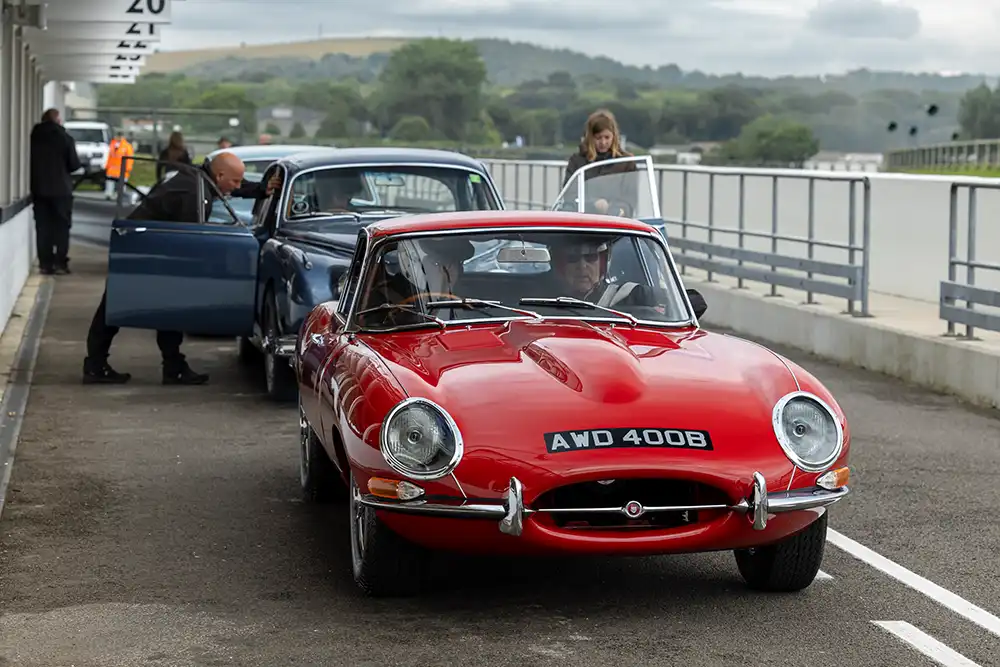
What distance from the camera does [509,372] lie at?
631 centimetres

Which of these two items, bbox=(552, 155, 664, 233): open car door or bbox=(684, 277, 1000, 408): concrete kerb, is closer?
bbox=(684, 277, 1000, 408): concrete kerb

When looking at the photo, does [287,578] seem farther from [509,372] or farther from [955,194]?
[955,194]

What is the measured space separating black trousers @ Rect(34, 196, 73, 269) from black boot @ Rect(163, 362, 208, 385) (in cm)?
1023

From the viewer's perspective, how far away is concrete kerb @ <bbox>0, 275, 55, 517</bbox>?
9384mm

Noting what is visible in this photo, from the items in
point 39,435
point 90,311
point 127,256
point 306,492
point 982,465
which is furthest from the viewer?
point 90,311

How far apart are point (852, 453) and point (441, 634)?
14.9 ft

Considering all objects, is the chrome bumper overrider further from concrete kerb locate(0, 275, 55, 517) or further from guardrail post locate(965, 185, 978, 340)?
guardrail post locate(965, 185, 978, 340)

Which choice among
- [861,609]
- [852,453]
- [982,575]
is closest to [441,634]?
[861,609]

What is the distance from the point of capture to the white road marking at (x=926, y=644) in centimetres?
552

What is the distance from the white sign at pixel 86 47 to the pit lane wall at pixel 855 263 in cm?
959

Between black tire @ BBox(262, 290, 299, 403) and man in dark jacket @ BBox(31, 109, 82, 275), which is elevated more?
man in dark jacket @ BBox(31, 109, 82, 275)

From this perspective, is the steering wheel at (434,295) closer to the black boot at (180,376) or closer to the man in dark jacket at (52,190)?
the black boot at (180,376)

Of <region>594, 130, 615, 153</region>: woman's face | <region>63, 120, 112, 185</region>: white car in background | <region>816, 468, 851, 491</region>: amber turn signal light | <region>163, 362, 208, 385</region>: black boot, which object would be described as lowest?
<region>163, 362, 208, 385</region>: black boot

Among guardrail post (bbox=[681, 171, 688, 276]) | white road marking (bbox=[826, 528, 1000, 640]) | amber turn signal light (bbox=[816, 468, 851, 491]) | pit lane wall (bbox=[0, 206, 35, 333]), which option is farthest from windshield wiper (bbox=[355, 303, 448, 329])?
guardrail post (bbox=[681, 171, 688, 276])
